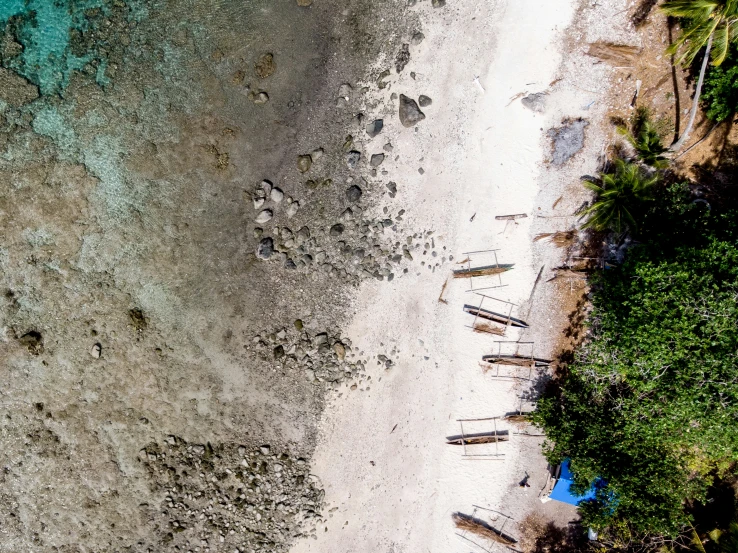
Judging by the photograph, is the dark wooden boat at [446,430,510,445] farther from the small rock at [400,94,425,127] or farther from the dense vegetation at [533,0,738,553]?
the small rock at [400,94,425,127]

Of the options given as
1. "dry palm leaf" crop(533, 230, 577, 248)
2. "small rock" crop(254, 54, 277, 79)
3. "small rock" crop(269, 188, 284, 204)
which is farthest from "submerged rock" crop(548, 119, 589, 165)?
"small rock" crop(254, 54, 277, 79)

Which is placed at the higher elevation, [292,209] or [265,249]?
[292,209]

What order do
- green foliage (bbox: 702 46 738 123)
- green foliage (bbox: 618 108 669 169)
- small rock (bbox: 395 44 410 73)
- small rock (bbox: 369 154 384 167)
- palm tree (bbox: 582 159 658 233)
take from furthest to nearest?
small rock (bbox: 369 154 384 167)
small rock (bbox: 395 44 410 73)
green foliage (bbox: 618 108 669 169)
palm tree (bbox: 582 159 658 233)
green foliage (bbox: 702 46 738 123)

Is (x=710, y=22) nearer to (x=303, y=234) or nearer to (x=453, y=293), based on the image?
(x=453, y=293)

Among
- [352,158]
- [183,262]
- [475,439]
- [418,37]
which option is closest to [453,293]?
[475,439]

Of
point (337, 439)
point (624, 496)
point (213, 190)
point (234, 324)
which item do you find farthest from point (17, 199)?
point (624, 496)
